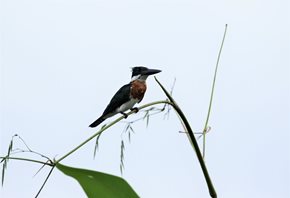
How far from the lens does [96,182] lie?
0.98 m

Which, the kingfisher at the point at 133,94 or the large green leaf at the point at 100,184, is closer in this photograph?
the large green leaf at the point at 100,184

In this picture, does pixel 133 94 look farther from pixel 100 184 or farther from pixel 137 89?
pixel 100 184

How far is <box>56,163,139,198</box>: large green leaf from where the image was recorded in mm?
962

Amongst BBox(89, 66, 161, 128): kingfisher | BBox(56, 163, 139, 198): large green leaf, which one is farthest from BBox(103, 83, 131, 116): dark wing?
BBox(56, 163, 139, 198): large green leaf

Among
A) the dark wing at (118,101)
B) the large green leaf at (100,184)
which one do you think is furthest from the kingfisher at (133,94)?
the large green leaf at (100,184)

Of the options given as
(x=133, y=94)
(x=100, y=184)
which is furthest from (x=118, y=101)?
(x=100, y=184)

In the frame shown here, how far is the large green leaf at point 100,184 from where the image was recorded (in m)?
0.96

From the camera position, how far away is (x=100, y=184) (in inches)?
38.5

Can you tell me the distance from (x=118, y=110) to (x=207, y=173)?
184cm

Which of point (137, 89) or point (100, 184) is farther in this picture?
point (137, 89)

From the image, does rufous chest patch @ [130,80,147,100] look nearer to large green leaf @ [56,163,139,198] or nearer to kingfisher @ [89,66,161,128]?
kingfisher @ [89,66,161,128]

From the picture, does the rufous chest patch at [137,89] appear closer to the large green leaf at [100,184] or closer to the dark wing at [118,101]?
the dark wing at [118,101]

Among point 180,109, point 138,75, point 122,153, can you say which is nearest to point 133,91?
point 138,75

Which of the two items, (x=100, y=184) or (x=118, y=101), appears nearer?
(x=100, y=184)
